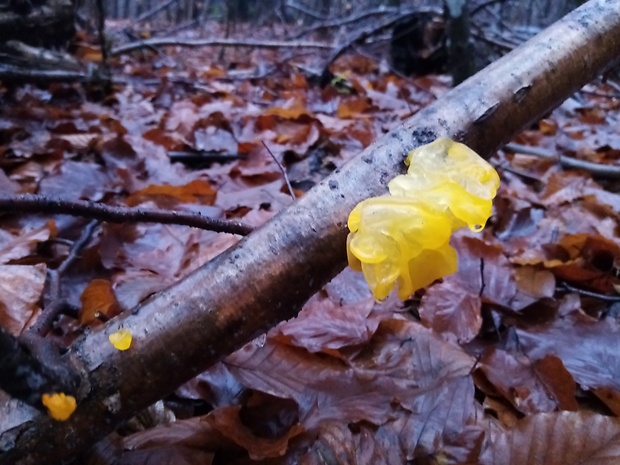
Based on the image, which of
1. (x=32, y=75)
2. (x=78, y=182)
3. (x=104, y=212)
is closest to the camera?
(x=104, y=212)

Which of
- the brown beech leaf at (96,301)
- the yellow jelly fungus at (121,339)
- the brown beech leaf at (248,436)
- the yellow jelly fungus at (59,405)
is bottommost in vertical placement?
the brown beech leaf at (96,301)

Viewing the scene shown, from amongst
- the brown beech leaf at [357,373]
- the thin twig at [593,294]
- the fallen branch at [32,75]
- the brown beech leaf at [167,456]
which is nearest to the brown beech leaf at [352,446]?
the brown beech leaf at [357,373]

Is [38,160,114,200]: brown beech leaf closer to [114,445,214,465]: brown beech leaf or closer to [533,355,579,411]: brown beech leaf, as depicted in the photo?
[114,445,214,465]: brown beech leaf

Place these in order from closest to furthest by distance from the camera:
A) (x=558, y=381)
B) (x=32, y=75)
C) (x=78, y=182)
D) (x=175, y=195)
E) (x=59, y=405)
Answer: (x=59, y=405)
(x=558, y=381)
(x=175, y=195)
(x=78, y=182)
(x=32, y=75)

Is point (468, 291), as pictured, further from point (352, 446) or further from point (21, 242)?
point (21, 242)

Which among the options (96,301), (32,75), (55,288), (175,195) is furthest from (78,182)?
(32,75)

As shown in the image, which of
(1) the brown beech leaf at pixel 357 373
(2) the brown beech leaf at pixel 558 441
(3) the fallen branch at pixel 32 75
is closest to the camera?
(2) the brown beech leaf at pixel 558 441

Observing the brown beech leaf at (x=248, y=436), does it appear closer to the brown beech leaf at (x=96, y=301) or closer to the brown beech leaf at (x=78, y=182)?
the brown beech leaf at (x=96, y=301)

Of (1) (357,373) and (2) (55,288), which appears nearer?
(1) (357,373)
